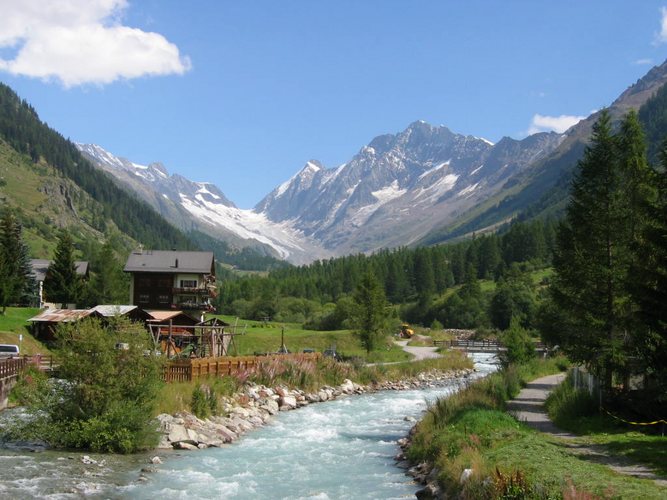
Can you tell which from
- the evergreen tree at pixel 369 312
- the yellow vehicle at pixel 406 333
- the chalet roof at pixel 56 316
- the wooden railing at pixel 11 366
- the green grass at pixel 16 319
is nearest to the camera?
the wooden railing at pixel 11 366

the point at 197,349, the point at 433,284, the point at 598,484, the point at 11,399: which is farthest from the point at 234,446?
the point at 433,284

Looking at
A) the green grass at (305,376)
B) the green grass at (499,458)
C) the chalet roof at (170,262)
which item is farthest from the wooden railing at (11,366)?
the chalet roof at (170,262)

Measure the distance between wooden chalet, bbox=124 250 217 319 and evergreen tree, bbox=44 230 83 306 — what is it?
7362 millimetres

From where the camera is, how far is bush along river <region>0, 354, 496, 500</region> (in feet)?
70.6

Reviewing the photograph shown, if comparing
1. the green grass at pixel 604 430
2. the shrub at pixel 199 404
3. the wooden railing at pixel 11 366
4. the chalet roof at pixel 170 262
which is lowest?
the shrub at pixel 199 404

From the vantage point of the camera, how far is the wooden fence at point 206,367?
38.7 m

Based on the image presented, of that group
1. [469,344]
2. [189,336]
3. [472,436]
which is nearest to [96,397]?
[472,436]

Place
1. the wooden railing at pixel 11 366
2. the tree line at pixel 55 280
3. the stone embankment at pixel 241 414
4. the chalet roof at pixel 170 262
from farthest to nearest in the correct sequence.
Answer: the chalet roof at pixel 170 262, the tree line at pixel 55 280, the wooden railing at pixel 11 366, the stone embankment at pixel 241 414

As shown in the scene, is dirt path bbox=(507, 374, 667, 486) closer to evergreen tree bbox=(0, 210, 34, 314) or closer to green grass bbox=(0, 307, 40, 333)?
green grass bbox=(0, 307, 40, 333)

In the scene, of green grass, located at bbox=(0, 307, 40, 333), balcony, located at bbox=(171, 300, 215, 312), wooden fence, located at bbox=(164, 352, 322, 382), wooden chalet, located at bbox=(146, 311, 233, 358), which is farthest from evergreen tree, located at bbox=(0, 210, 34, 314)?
wooden fence, located at bbox=(164, 352, 322, 382)

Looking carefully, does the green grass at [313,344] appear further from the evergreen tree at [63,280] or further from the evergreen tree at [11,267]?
the evergreen tree at [11,267]

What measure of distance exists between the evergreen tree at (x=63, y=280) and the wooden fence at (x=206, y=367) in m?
50.1

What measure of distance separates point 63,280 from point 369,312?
45.0 m

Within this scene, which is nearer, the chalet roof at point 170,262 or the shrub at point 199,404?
the shrub at point 199,404
